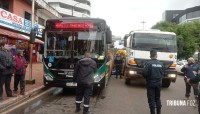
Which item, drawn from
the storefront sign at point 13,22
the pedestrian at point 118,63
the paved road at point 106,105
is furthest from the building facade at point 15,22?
the paved road at point 106,105

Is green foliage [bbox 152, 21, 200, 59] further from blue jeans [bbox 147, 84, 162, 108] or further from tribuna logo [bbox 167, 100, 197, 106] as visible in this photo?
blue jeans [bbox 147, 84, 162, 108]

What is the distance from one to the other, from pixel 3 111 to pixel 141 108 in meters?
4.08

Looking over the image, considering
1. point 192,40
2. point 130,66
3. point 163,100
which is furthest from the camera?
point 192,40

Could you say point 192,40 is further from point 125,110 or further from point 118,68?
point 125,110

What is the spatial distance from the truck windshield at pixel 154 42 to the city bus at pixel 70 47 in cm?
367

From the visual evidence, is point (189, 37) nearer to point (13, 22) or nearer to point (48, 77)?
point (13, 22)

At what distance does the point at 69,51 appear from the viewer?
1186cm

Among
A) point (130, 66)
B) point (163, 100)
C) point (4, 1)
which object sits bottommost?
point (163, 100)

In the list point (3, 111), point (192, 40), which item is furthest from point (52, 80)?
point (192, 40)

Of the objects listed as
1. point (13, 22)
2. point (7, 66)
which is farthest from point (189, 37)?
point (7, 66)

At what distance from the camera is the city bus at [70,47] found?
38.8ft

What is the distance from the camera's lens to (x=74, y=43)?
11.9 meters

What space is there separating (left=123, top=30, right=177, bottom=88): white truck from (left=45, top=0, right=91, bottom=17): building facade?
188ft

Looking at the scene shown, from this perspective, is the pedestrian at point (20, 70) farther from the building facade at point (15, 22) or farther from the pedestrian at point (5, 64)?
the building facade at point (15, 22)
